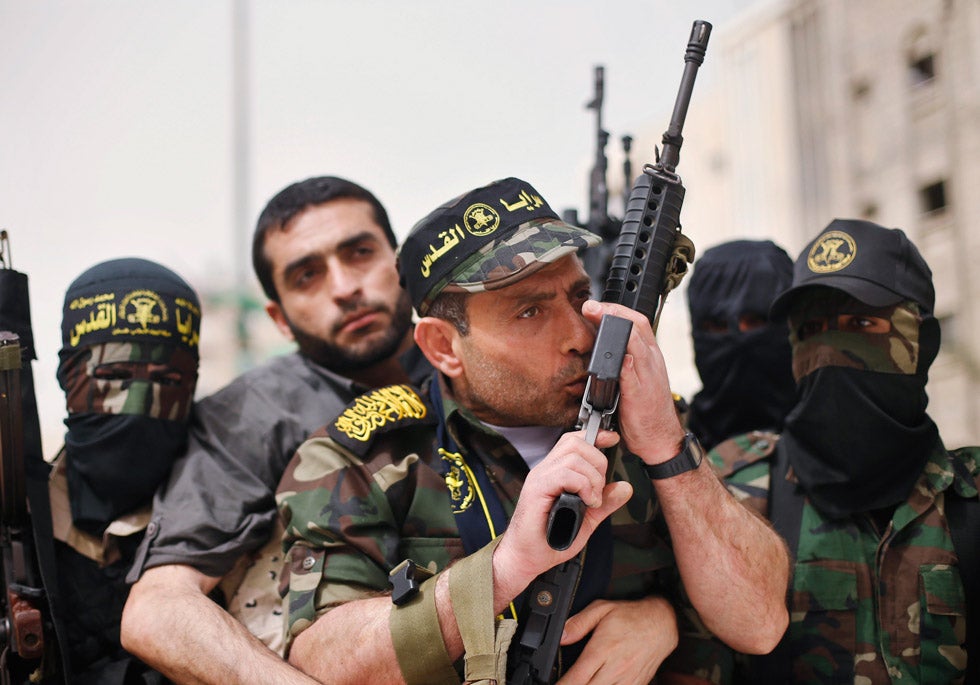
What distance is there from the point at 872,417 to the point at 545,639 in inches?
55.6

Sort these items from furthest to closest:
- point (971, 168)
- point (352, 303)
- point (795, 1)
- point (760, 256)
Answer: point (795, 1)
point (971, 168)
point (760, 256)
point (352, 303)

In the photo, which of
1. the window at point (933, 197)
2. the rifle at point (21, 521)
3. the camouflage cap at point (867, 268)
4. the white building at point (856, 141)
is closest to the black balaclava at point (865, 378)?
the camouflage cap at point (867, 268)

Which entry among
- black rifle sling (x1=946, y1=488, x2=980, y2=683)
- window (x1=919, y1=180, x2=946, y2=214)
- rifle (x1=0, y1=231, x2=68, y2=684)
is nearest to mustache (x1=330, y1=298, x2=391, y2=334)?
rifle (x1=0, y1=231, x2=68, y2=684)

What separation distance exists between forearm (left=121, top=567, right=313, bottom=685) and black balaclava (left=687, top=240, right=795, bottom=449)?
2085mm

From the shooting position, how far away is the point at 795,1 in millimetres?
9891

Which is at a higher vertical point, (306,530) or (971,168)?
(971,168)

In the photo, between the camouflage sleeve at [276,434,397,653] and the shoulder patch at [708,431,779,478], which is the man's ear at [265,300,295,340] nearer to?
the camouflage sleeve at [276,434,397,653]

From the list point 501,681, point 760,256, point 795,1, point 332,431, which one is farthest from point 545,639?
point 795,1

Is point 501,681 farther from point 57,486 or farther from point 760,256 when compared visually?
point 760,256

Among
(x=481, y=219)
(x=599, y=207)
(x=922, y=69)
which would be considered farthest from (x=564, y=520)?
(x=922, y=69)

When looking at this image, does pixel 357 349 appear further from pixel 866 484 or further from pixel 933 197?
pixel 933 197

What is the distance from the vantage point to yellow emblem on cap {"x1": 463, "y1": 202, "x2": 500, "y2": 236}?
2.40m

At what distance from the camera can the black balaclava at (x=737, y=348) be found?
354 centimetres

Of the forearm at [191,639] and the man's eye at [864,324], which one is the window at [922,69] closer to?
the man's eye at [864,324]
